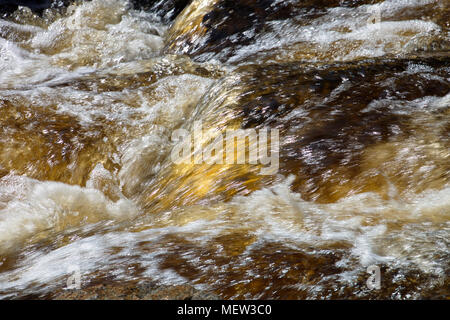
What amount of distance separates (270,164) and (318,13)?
304 cm

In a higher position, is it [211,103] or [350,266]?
[211,103]

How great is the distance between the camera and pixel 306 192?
2814 mm

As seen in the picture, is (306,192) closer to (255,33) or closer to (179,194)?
(179,194)

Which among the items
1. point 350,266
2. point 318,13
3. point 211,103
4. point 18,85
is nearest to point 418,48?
point 318,13

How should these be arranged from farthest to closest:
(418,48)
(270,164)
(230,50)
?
(230,50) → (418,48) → (270,164)

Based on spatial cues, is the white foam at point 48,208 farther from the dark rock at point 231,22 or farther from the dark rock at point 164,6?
the dark rock at point 164,6

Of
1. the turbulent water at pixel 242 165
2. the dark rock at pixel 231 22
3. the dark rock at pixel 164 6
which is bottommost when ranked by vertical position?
the turbulent water at pixel 242 165
